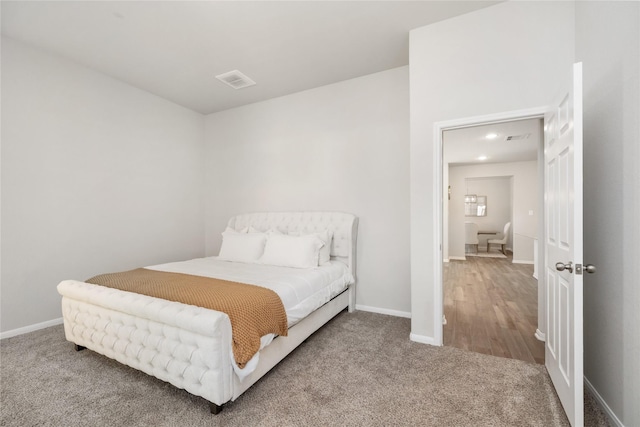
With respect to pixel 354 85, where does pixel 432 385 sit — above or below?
below

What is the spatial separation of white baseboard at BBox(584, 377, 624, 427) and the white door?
20cm

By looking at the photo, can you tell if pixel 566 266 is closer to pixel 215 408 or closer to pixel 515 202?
pixel 215 408

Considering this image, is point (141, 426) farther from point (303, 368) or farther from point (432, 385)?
point (432, 385)

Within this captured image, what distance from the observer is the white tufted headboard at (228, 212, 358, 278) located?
3391 mm

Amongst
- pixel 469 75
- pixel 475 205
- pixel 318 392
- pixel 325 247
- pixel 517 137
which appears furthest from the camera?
pixel 475 205

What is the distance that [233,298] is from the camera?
1.88m

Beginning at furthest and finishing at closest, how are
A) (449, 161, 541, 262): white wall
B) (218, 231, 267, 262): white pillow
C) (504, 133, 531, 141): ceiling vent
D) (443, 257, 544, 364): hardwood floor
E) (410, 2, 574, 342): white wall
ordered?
(449, 161, 541, 262): white wall → (504, 133, 531, 141): ceiling vent → (218, 231, 267, 262): white pillow → (443, 257, 544, 364): hardwood floor → (410, 2, 574, 342): white wall

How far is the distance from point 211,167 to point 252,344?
365 centimetres

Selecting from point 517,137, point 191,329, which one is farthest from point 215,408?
point 517,137

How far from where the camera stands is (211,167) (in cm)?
471

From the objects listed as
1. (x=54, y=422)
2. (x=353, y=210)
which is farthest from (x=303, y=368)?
(x=353, y=210)

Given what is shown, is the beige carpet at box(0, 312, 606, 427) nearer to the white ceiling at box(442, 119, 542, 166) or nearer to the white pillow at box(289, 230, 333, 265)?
the white pillow at box(289, 230, 333, 265)

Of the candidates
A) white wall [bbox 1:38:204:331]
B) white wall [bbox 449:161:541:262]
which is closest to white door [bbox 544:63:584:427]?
white wall [bbox 1:38:204:331]

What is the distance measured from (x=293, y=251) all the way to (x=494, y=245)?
8.68 m
